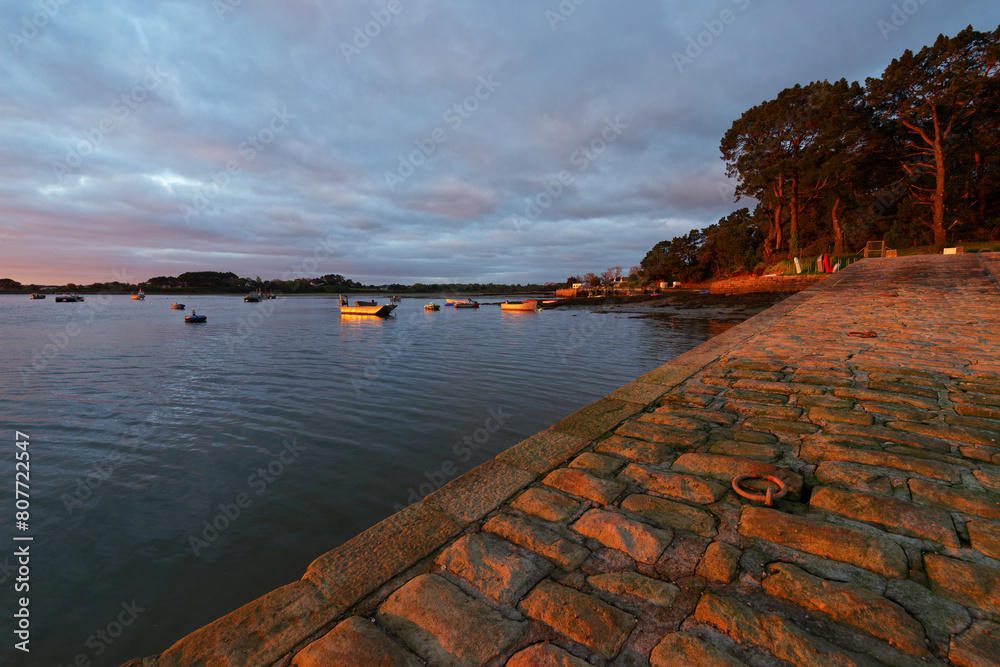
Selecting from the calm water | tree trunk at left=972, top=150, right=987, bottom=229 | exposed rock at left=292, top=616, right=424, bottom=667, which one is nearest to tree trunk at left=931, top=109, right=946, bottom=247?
tree trunk at left=972, top=150, right=987, bottom=229

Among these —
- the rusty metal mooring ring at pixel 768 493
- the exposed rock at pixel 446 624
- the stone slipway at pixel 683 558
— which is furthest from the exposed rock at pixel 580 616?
the rusty metal mooring ring at pixel 768 493

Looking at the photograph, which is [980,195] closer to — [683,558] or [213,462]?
[683,558]

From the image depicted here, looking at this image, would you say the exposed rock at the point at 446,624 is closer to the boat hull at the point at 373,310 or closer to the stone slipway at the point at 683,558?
the stone slipway at the point at 683,558

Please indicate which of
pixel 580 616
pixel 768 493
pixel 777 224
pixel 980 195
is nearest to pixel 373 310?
pixel 777 224

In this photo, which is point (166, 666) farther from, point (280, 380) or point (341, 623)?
point (280, 380)

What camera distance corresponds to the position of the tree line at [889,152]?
29156mm

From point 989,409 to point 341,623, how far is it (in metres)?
5.68

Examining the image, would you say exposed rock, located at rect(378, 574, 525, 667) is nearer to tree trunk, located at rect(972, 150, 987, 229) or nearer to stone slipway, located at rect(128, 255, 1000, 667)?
stone slipway, located at rect(128, 255, 1000, 667)

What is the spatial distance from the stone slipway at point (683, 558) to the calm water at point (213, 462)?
2.29 m

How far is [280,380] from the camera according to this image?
41.0ft

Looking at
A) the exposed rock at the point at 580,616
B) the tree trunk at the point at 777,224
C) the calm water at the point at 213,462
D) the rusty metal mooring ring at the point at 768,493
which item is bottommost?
the calm water at the point at 213,462

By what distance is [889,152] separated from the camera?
34.8 meters

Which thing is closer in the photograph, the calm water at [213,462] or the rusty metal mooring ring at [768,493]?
the rusty metal mooring ring at [768,493]

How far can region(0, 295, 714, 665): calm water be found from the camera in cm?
363
